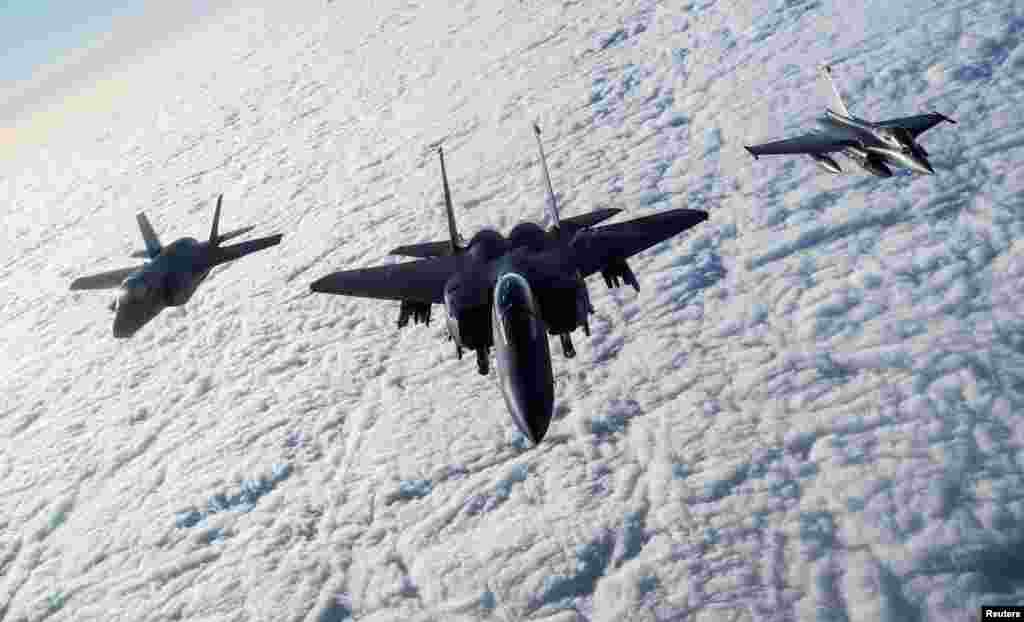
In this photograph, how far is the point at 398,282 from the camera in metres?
14.9

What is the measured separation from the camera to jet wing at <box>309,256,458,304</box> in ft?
47.2

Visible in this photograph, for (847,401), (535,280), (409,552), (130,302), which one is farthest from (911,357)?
→ (130,302)

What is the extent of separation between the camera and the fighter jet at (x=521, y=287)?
9562 mm

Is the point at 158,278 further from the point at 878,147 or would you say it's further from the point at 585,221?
the point at 878,147

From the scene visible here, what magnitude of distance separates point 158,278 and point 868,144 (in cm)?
2492

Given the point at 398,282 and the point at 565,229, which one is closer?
the point at 398,282

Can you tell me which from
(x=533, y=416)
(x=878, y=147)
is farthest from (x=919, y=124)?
(x=533, y=416)

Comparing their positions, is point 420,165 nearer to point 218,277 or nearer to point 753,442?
point 218,277

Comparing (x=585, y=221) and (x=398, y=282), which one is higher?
(x=398, y=282)

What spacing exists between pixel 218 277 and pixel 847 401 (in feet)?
99.1

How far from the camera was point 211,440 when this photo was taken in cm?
1783

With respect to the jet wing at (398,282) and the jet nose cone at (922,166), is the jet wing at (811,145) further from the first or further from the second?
the jet wing at (398,282)

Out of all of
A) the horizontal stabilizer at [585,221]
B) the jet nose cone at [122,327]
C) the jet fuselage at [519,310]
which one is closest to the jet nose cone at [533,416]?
the jet fuselage at [519,310]

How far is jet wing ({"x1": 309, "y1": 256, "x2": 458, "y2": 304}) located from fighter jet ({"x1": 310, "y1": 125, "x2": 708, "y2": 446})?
29mm
